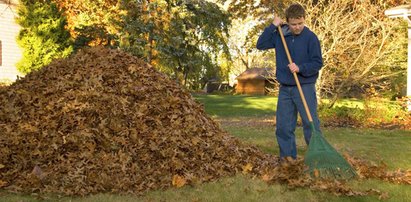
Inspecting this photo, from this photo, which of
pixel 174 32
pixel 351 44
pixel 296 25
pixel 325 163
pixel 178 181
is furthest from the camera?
pixel 174 32

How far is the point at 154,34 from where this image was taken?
15016mm

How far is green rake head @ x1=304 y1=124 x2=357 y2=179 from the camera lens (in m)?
4.65

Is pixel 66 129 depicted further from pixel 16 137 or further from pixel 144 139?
pixel 144 139

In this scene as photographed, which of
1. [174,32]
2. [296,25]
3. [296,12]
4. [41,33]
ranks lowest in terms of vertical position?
Answer: [296,25]

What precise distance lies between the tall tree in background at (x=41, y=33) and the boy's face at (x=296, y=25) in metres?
12.0

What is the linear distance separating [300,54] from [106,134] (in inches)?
87.5

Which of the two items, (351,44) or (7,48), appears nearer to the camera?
(351,44)

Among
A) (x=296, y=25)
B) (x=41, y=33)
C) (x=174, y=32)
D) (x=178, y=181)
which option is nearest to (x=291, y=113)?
(x=296, y=25)

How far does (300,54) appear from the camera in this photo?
5141mm

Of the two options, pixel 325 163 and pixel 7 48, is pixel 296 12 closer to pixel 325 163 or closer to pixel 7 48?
pixel 325 163

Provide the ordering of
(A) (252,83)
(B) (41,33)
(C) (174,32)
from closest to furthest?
(C) (174,32), (B) (41,33), (A) (252,83)

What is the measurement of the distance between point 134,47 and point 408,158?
9.65 metres

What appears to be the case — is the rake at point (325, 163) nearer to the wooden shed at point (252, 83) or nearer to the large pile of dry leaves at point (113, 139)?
the large pile of dry leaves at point (113, 139)

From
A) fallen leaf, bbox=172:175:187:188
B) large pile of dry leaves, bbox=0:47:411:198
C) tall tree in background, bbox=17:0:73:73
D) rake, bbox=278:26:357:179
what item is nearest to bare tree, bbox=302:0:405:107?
large pile of dry leaves, bbox=0:47:411:198
